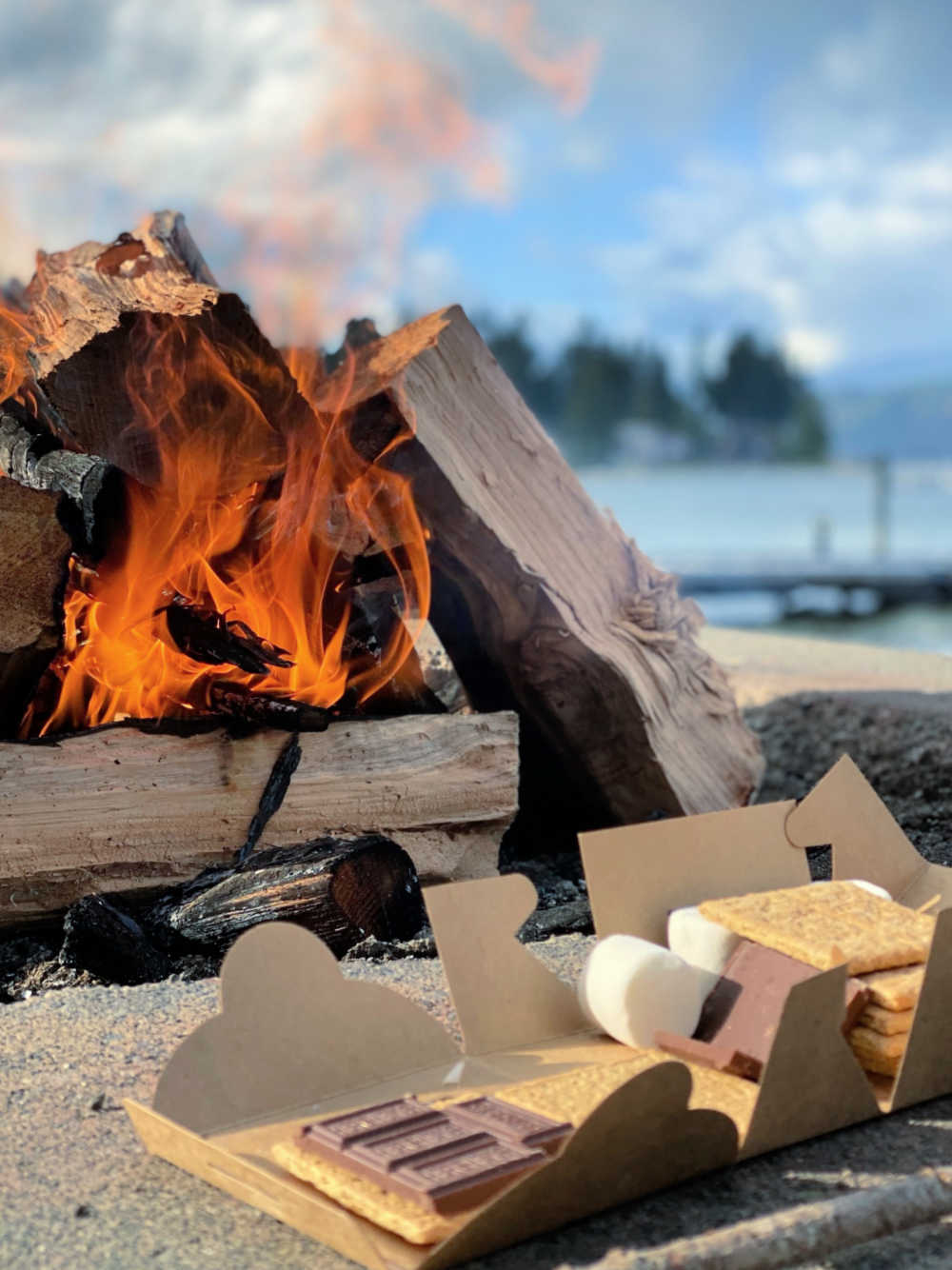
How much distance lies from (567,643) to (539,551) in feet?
0.62

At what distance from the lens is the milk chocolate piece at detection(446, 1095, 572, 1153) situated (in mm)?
1422

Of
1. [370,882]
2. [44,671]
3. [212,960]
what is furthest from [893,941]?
[44,671]

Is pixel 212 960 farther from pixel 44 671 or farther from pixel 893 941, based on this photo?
pixel 893 941

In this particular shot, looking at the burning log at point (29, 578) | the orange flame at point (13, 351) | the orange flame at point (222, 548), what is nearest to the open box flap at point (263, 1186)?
the burning log at point (29, 578)

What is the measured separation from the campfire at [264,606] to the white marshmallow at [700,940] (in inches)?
28.9

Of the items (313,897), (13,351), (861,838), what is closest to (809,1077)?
(861,838)

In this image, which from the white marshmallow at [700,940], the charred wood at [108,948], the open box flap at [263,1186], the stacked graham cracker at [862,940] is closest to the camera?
the open box flap at [263,1186]

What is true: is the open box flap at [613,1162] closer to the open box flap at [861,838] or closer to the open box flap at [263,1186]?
the open box flap at [263,1186]

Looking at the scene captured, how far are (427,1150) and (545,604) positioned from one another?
1503mm

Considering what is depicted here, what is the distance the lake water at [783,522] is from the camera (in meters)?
14.8

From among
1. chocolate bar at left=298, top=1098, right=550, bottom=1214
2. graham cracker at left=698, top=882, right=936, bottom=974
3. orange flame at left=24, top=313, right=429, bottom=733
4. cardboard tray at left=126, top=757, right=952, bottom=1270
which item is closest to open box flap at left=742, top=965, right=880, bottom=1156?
cardboard tray at left=126, top=757, right=952, bottom=1270

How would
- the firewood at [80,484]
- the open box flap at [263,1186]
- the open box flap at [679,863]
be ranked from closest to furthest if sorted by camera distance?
1. the open box flap at [263,1186]
2. the open box flap at [679,863]
3. the firewood at [80,484]

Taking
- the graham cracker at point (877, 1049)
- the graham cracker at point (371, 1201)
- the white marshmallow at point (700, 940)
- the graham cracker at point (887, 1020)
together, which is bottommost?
the graham cracker at point (371, 1201)

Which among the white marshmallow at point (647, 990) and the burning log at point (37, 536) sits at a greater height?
the burning log at point (37, 536)
